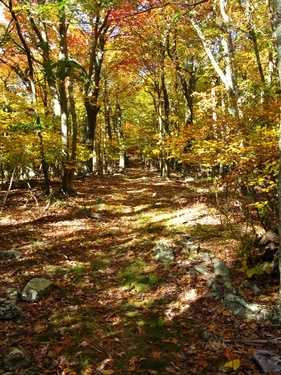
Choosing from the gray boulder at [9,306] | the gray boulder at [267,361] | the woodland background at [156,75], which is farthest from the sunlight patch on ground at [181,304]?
the gray boulder at [9,306]

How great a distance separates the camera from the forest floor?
13.9 ft

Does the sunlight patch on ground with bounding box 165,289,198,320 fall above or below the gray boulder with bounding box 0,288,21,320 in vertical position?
below

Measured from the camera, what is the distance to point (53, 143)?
39.0ft

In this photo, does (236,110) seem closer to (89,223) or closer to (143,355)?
(89,223)

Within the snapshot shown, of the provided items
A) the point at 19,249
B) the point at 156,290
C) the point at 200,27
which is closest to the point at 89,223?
the point at 19,249

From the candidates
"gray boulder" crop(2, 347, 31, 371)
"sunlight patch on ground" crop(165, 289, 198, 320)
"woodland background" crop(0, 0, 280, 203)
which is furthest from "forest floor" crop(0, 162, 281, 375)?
"woodland background" crop(0, 0, 280, 203)

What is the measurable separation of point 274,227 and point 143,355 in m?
3.93

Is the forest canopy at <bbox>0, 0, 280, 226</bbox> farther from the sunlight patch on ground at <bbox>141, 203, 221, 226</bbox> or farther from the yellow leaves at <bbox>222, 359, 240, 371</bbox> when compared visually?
the yellow leaves at <bbox>222, 359, 240, 371</bbox>

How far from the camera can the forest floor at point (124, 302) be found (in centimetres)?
423

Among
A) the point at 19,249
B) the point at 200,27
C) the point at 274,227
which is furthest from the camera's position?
the point at 200,27

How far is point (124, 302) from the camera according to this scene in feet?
19.0

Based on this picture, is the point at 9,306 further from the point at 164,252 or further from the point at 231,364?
the point at 164,252

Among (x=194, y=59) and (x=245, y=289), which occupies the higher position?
(x=194, y=59)

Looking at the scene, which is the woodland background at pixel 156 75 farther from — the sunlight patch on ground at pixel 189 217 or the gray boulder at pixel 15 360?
the gray boulder at pixel 15 360
